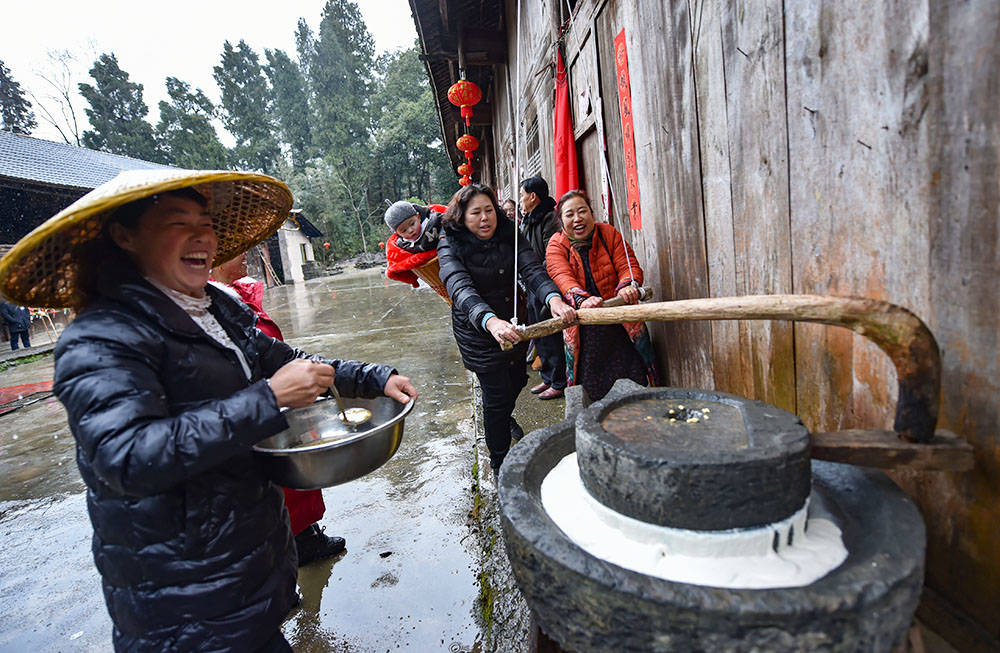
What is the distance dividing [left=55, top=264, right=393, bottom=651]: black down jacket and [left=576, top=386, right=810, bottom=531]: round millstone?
2.95ft

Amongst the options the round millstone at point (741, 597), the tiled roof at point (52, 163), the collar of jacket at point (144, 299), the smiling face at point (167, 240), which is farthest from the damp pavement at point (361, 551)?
the tiled roof at point (52, 163)

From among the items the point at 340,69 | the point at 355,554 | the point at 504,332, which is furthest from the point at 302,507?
the point at 340,69

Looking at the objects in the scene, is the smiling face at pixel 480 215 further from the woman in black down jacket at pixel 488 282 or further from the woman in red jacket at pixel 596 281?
the woman in red jacket at pixel 596 281

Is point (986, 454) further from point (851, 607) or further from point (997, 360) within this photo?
point (851, 607)

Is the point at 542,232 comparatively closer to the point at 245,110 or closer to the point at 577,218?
the point at 577,218

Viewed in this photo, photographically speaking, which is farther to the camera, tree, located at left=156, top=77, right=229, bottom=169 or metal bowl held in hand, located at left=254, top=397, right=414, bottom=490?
tree, located at left=156, top=77, right=229, bottom=169

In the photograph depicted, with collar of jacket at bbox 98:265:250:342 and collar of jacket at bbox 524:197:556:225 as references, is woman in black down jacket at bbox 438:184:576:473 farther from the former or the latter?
collar of jacket at bbox 98:265:250:342

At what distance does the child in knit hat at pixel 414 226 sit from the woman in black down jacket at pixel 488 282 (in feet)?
1.73

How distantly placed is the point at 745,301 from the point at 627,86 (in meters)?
2.21

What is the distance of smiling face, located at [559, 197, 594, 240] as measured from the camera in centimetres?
299

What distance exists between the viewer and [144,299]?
4.39 ft

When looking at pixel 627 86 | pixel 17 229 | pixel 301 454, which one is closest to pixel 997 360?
pixel 301 454

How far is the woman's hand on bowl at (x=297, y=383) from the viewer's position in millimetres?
1348

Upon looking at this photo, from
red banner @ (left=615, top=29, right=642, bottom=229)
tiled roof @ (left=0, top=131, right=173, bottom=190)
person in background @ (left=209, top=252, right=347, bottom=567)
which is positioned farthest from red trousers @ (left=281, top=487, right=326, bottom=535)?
tiled roof @ (left=0, top=131, right=173, bottom=190)
